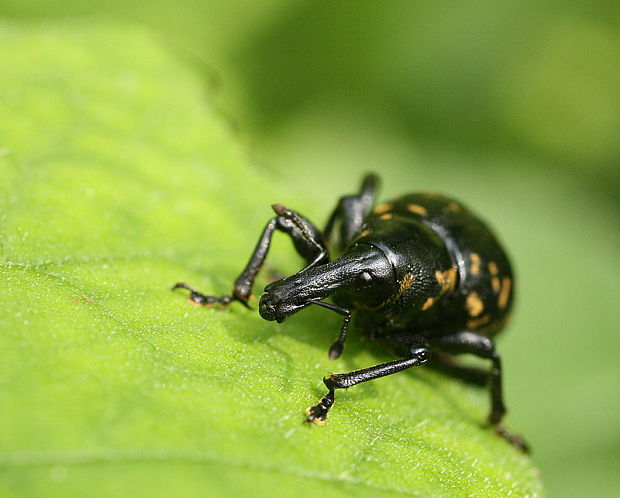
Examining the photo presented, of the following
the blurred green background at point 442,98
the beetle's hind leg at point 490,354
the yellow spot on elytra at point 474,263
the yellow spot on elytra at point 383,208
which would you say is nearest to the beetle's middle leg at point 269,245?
the yellow spot on elytra at point 383,208

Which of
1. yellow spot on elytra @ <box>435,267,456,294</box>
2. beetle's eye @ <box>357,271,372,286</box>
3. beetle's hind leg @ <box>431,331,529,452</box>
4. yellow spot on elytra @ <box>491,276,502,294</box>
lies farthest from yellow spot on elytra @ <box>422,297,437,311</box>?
yellow spot on elytra @ <box>491,276,502,294</box>

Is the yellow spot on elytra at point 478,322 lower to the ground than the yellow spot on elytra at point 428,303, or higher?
lower

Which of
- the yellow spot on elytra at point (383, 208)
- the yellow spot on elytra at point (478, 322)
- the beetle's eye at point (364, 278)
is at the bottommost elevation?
the yellow spot on elytra at point (478, 322)

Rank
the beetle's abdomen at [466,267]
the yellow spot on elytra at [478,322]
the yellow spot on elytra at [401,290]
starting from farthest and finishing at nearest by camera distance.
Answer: the yellow spot on elytra at [478,322], the beetle's abdomen at [466,267], the yellow spot on elytra at [401,290]

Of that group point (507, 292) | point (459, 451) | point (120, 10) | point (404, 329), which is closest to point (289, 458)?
point (459, 451)

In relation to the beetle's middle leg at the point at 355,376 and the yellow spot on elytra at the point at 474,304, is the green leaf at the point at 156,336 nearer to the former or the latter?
the beetle's middle leg at the point at 355,376

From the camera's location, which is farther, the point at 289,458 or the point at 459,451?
the point at 459,451

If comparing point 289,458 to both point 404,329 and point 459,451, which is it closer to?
point 459,451

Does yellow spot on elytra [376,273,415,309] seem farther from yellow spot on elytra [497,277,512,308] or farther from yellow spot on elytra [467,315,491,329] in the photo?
yellow spot on elytra [497,277,512,308]
